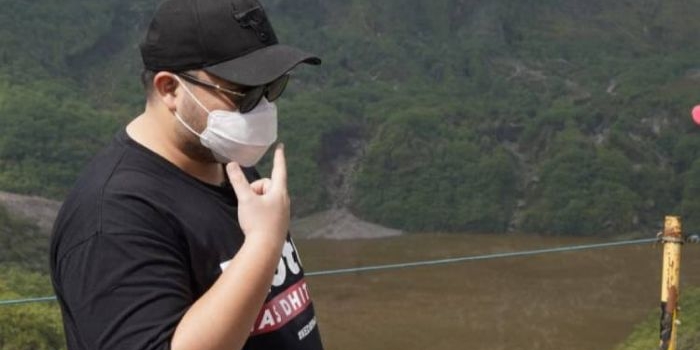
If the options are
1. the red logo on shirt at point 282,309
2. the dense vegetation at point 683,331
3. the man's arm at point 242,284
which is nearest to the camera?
the man's arm at point 242,284

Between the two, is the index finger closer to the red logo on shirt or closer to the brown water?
the red logo on shirt

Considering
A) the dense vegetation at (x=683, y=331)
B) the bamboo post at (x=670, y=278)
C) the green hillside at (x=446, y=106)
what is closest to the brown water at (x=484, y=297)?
the dense vegetation at (x=683, y=331)

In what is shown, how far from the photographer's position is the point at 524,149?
37.2 metres

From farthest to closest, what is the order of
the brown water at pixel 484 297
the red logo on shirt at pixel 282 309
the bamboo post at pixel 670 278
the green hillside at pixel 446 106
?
the green hillside at pixel 446 106 < the brown water at pixel 484 297 < the bamboo post at pixel 670 278 < the red logo on shirt at pixel 282 309

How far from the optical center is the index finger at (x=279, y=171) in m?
1.54

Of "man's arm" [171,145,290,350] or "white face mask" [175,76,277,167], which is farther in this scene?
"white face mask" [175,76,277,167]

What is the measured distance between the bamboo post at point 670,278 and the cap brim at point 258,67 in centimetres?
258

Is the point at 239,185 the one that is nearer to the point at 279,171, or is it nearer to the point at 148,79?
the point at 279,171

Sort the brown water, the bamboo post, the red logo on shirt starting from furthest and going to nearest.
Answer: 1. the brown water
2. the bamboo post
3. the red logo on shirt

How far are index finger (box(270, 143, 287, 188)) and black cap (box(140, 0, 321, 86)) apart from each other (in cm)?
15

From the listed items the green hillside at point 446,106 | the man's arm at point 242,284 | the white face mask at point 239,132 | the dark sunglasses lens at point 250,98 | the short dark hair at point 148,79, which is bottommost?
the green hillside at point 446,106

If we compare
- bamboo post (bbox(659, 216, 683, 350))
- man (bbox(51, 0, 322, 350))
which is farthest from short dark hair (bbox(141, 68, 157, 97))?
bamboo post (bbox(659, 216, 683, 350))

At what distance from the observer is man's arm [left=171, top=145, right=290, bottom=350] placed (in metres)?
1.35

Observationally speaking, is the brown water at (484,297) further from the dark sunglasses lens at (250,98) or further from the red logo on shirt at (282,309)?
the dark sunglasses lens at (250,98)
